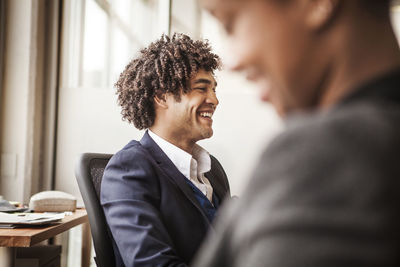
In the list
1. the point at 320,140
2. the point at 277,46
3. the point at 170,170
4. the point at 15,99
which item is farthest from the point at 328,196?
the point at 15,99

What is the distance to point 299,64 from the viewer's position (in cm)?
36

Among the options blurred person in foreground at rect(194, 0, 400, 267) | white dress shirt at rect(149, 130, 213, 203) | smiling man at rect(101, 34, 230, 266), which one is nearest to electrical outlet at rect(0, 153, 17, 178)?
smiling man at rect(101, 34, 230, 266)

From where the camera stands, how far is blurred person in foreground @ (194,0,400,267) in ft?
0.87

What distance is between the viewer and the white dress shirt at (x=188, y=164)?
4.78 ft

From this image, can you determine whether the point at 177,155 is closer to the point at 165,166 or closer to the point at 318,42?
the point at 165,166

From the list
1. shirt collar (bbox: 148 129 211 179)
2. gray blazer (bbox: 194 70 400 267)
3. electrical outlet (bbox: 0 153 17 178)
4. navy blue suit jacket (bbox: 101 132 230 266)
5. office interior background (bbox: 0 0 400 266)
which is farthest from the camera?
office interior background (bbox: 0 0 400 266)

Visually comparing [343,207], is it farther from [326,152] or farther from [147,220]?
[147,220]

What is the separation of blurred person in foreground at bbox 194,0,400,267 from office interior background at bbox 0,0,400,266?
6.34ft

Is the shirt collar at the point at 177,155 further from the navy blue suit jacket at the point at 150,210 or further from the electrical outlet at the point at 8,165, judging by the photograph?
the electrical outlet at the point at 8,165

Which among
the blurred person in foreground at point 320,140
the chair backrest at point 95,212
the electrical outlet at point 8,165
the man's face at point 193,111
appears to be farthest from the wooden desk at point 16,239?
the blurred person in foreground at point 320,140

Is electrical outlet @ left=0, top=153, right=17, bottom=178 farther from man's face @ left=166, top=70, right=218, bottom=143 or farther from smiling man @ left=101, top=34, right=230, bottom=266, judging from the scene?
man's face @ left=166, top=70, right=218, bottom=143

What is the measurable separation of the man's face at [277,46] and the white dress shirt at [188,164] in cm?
107

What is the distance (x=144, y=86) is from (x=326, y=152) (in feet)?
4.28

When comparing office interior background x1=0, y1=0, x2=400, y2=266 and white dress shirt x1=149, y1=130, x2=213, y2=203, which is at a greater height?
office interior background x1=0, y1=0, x2=400, y2=266
